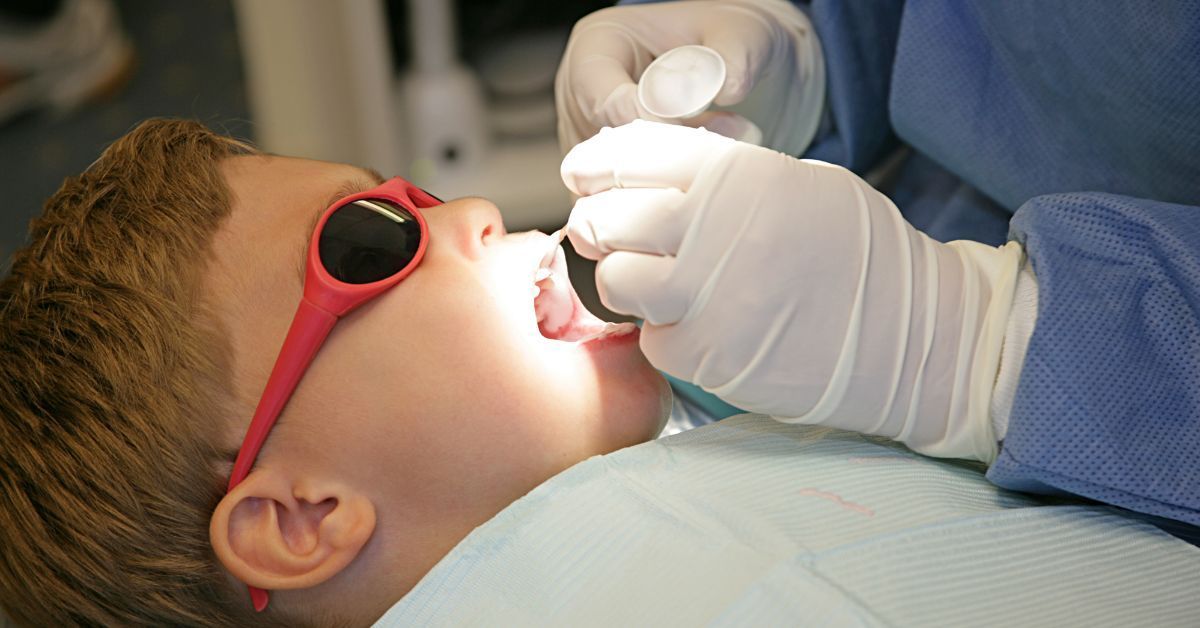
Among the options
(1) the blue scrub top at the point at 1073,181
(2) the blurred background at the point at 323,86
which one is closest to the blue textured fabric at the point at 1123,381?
(1) the blue scrub top at the point at 1073,181

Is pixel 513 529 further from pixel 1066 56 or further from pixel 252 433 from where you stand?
pixel 1066 56

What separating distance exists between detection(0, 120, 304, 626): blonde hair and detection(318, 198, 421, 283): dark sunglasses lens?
0.10 meters

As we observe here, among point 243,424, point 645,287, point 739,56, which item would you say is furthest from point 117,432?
point 739,56

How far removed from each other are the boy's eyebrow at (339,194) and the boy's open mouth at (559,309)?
177 millimetres

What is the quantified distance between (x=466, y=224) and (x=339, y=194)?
0.11 m

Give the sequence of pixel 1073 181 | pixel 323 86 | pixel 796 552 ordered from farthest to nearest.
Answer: pixel 323 86 → pixel 1073 181 → pixel 796 552

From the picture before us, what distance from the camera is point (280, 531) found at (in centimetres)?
80

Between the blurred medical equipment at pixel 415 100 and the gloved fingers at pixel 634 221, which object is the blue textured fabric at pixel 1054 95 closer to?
the gloved fingers at pixel 634 221

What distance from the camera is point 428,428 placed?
0.80m

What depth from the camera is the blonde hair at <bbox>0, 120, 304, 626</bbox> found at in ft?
2.58

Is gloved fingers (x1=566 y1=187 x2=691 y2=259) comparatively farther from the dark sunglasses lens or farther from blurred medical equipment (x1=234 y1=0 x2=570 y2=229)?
blurred medical equipment (x1=234 y1=0 x2=570 y2=229)

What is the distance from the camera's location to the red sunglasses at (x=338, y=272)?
2.60 feet

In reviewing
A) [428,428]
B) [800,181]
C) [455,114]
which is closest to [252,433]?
[428,428]

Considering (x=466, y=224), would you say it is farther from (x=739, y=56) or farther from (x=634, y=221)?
(x=739, y=56)
